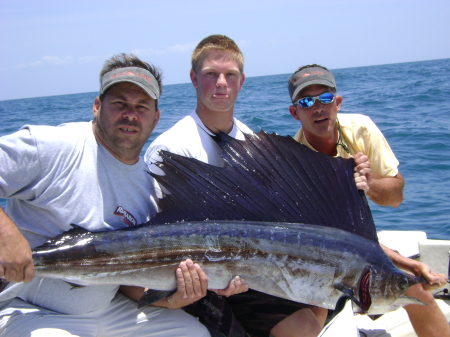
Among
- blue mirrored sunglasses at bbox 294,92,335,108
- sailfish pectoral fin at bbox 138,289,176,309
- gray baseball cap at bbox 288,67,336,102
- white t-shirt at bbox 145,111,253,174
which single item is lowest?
sailfish pectoral fin at bbox 138,289,176,309

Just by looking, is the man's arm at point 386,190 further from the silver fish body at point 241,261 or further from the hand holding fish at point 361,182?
the silver fish body at point 241,261

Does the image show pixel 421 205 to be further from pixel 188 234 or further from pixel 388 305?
pixel 188 234

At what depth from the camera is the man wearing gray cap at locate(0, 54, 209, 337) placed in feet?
6.23

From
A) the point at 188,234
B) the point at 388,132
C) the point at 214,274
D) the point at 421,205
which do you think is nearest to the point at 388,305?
the point at 214,274

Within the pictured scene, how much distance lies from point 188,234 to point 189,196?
0.65ft

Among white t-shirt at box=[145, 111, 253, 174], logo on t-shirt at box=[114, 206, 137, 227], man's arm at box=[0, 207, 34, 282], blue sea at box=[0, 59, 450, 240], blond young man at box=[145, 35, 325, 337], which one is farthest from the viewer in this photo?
blue sea at box=[0, 59, 450, 240]

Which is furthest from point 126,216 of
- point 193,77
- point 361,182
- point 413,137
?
point 413,137

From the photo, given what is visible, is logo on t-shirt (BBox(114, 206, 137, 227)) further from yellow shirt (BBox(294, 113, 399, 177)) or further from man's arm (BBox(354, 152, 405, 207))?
man's arm (BBox(354, 152, 405, 207))

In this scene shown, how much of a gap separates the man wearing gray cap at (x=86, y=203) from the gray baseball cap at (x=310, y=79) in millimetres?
861

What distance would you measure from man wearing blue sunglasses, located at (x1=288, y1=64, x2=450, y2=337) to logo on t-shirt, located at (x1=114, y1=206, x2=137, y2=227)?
1.13m

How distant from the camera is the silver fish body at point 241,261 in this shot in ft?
6.22

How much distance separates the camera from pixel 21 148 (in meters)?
1.87

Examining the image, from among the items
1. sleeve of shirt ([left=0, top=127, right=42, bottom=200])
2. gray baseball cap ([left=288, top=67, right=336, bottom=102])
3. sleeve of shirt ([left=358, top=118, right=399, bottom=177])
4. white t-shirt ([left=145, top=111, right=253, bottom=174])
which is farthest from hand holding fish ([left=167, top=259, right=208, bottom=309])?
sleeve of shirt ([left=358, top=118, right=399, bottom=177])

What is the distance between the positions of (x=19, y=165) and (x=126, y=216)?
0.52m
